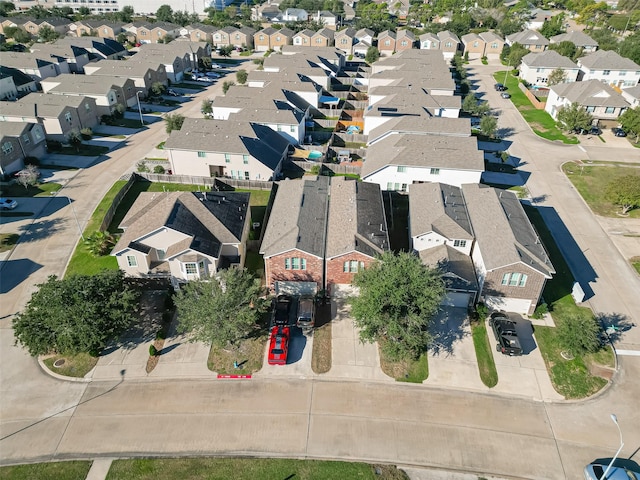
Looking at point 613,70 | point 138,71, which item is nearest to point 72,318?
point 138,71

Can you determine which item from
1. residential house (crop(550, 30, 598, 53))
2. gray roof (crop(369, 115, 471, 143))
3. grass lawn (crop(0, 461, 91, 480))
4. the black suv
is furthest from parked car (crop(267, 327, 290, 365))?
residential house (crop(550, 30, 598, 53))

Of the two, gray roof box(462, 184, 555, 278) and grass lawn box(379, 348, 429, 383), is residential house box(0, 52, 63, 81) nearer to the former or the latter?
gray roof box(462, 184, 555, 278)

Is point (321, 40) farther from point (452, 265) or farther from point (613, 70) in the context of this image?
point (452, 265)

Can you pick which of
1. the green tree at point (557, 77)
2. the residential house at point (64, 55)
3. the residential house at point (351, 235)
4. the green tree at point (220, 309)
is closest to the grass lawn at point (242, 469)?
the green tree at point (220, 309)

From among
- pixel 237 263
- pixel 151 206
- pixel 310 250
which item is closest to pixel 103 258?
pixel 151 206

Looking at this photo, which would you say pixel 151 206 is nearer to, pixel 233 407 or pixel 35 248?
pixel 35 248

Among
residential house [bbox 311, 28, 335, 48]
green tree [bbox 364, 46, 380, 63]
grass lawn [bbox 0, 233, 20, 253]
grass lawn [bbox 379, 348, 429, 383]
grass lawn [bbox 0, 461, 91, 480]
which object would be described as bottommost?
grass lawn [bbox 0, 461, 91, 480]
